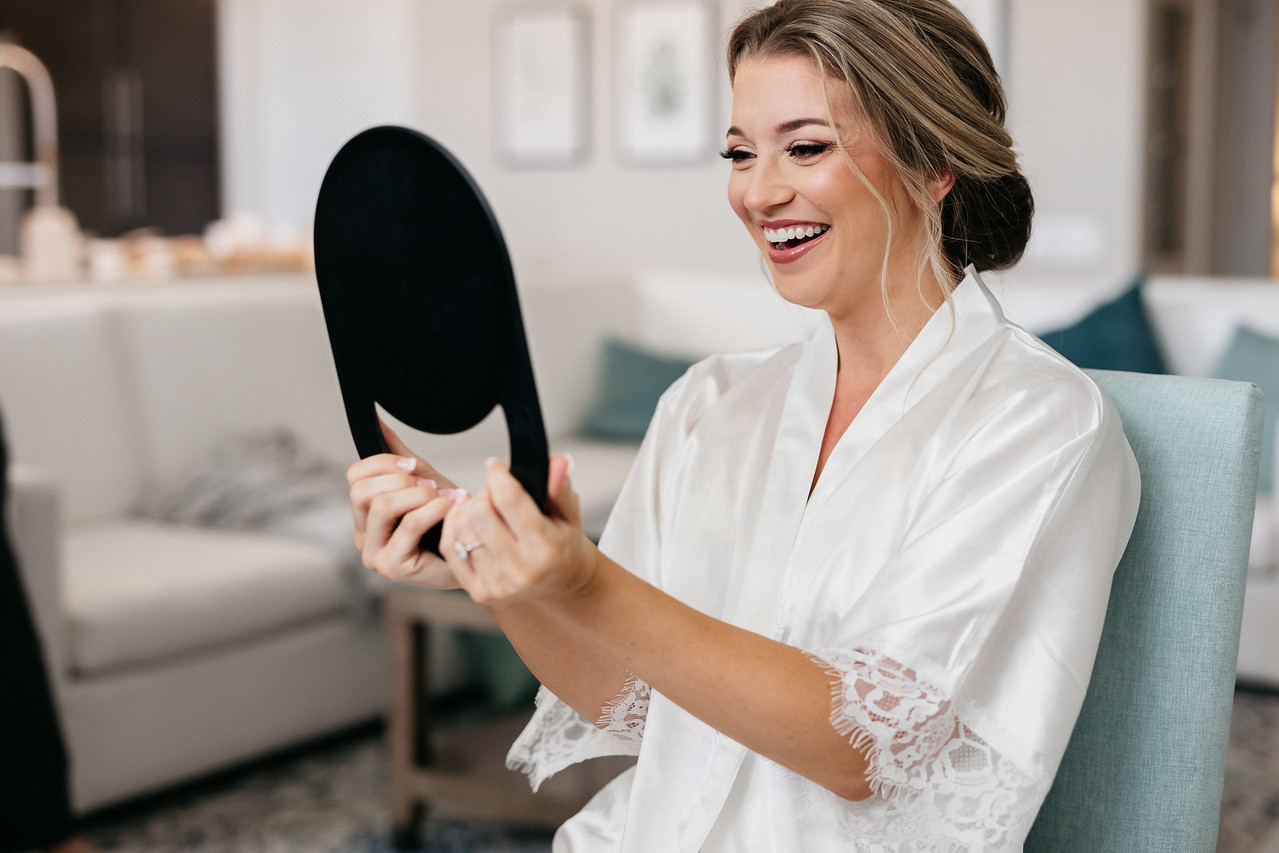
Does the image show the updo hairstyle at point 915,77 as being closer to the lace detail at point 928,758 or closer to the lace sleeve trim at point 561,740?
the lace detail at point 928,758

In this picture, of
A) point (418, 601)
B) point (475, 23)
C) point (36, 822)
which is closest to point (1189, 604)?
point (418, 601)

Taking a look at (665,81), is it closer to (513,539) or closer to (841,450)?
(841,450)

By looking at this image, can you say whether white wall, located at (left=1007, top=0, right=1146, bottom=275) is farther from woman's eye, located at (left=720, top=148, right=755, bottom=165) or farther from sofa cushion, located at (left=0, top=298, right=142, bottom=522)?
woman's eye, located at (left=720, top=148, right=755, bottom=165)

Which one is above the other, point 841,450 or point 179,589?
point 841,450

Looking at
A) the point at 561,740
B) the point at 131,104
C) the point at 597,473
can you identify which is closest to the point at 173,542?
the point at 597,473

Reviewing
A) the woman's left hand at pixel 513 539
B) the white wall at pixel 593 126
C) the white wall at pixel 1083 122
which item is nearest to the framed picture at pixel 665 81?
the white wall at pixel 593 126

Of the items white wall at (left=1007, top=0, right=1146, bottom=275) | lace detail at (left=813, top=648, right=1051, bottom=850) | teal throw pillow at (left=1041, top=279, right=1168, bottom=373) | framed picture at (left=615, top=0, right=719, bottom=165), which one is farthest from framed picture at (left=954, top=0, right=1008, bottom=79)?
lace detail at (left=813, top=648, right=1051, bottom=850)

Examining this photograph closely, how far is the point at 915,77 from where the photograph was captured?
37.4 inches

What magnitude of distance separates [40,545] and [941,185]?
169 centimetres

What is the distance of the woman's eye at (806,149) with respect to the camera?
96cm

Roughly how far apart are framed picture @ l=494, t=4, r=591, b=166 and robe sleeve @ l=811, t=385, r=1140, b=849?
484 centimetres

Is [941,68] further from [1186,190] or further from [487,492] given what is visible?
[1186,190]

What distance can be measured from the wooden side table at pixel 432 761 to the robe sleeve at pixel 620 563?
102 centimetres

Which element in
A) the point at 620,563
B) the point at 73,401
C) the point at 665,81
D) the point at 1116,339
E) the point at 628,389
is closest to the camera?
the point at 620,563
